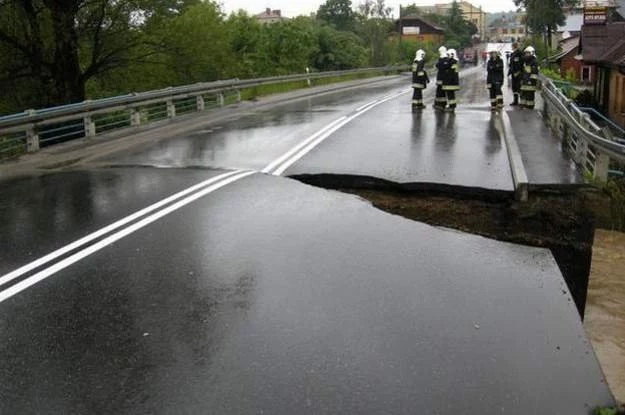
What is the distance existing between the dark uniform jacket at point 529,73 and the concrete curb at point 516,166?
4015 millimetres

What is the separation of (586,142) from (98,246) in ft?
23.2

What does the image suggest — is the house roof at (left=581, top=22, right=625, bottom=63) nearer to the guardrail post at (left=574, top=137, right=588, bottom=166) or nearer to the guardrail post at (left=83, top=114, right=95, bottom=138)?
the guardrail post at (left=574, top=137, right=588, bottom=166)

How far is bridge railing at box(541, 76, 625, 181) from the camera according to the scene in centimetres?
869

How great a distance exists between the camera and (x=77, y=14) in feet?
62.4

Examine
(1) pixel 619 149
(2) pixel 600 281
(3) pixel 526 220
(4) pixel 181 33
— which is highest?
(4) pixel 181 33

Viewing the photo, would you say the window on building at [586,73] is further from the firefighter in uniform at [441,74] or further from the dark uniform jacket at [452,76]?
the dark uniform jacket at [452,76]

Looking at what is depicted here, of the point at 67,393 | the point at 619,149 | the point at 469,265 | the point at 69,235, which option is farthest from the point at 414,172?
the point at 67,393

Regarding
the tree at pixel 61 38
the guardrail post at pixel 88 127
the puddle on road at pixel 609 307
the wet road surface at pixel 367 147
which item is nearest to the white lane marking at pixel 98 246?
the wet road surface at pixel 367 147

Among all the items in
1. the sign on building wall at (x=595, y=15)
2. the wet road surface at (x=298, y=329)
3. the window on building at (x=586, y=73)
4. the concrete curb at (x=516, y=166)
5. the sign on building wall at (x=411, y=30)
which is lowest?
the wet road surface at (x=298, y=329)

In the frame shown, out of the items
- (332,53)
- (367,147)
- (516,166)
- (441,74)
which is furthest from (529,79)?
(332,53)

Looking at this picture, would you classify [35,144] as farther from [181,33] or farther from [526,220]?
[181,33]

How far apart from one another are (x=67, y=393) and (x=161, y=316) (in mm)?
1164

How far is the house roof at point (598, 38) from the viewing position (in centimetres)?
3039

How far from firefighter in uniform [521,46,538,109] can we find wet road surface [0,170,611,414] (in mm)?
12545
